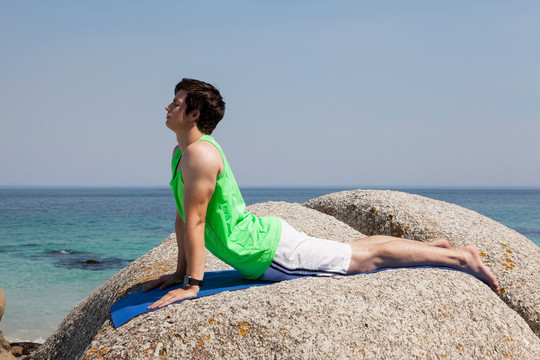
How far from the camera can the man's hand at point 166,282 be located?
189 inches

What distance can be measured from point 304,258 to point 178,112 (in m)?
1.87

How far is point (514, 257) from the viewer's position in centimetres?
654

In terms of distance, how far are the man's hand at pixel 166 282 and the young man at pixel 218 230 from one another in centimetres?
1

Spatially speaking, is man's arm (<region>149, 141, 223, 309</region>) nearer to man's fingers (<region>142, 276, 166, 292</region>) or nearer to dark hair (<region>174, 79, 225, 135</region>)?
dark hair (<region>174, 79, 225, 135</region>)

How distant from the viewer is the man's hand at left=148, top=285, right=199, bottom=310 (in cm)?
411

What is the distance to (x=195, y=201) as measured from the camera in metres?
4.14

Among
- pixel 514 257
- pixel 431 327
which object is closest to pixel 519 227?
pixel 514 257

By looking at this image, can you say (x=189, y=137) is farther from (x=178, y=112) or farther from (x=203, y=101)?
(x=203, y=101)

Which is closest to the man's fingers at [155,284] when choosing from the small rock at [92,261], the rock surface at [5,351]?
the rock surface at [5,351]

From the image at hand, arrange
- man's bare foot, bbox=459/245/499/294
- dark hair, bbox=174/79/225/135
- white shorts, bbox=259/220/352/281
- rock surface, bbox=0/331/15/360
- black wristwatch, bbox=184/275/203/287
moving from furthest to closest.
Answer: rock surface, bbox=0/331/15/360, man's bare foot, bbox=459/245/499/294, white shorts, bbox=259/220/352/281, dark hair, bbox=174/79/225/135, black wristwatch, bbox=184/275/203/287

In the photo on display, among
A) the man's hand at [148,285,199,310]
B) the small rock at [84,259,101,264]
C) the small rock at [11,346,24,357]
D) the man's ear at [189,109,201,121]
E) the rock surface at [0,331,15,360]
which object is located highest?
the man's ear at [189,109,201,121]

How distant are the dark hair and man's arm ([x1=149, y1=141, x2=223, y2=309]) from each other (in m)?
0.35

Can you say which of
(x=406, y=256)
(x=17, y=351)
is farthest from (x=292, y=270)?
(x=17, y=351)

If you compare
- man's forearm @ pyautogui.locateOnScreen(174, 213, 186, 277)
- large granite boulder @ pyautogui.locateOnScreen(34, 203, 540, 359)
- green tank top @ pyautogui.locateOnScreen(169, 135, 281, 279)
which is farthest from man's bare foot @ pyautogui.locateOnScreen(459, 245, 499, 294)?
man's forearm @ pyautogui.locateOnScreen(174, 213, 186, 277)
